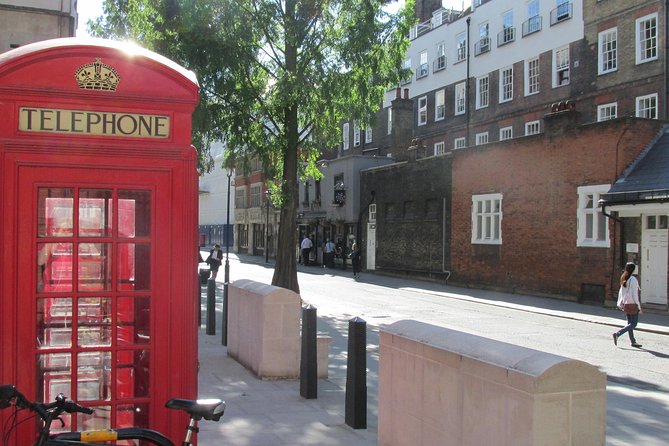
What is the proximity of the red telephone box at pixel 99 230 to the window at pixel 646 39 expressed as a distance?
26892 millimetres

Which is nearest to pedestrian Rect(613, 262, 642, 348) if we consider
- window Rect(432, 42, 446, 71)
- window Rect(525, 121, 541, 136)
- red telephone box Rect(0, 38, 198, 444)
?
red telephone box Rect(0, 38, 198, 444)

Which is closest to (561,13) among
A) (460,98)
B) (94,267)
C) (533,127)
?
(533,127)

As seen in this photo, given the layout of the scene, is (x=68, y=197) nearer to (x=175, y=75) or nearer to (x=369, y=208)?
(x=175, y=75)

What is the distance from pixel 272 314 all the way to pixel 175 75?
5202 mm

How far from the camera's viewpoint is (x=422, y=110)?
43.4 m

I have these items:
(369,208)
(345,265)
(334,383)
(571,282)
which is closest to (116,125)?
(334,383)

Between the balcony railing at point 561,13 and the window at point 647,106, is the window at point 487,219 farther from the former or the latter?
the balcony railing at point 561,13

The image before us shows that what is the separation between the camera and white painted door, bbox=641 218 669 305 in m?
19.7

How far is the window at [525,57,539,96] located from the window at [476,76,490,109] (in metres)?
3.24

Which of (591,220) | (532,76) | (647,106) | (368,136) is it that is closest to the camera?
(591,220)

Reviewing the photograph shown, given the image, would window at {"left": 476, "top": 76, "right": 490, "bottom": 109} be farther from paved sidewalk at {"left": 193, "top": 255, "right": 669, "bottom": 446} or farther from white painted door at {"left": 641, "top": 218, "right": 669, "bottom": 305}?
paved sidewalk at {"left": 193, "top": 255, "right": 669, "bottom": 446}

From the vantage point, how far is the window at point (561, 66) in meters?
31.8

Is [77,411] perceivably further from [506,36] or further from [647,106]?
[506,36]

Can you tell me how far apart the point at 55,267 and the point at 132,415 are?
0.97 meters
